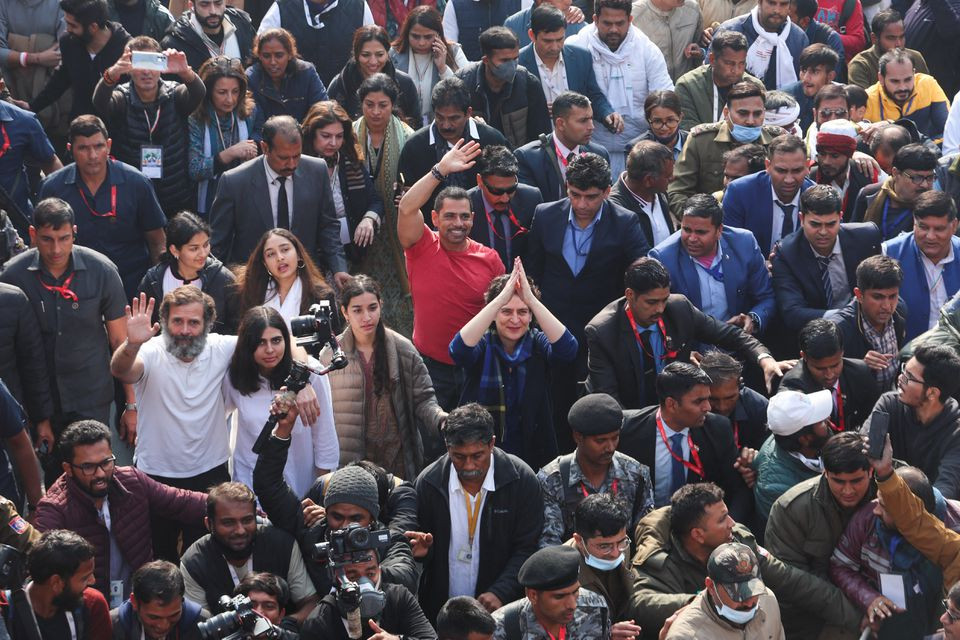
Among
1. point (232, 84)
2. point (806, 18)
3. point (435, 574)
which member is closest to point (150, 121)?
point (232, 84)

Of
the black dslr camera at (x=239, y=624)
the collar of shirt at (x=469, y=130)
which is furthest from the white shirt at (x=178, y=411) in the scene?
the collar of shirt at (x=469, y=130)

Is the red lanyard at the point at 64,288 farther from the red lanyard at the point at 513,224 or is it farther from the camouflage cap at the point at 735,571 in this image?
the camouflage cap at the point at 735,571

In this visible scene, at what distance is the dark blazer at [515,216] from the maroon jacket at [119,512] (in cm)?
262

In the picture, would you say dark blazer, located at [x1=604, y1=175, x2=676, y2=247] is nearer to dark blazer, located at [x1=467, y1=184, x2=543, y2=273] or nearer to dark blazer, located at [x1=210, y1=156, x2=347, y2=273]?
dark blazer, located at [x1=467, y1=184, x2=543, y2=273]

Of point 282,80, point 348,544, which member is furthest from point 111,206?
point 348,544

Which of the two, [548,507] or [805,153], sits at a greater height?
[805,153]

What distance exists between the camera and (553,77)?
11016 mm

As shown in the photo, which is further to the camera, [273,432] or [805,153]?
[805,153]

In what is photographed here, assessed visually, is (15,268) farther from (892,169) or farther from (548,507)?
(892,169)

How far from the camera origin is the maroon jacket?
7.28m

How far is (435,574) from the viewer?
739 cm

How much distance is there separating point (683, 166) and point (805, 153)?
97cm

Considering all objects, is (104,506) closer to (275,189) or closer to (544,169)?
(275,189)

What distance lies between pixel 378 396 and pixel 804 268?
2.66 m
